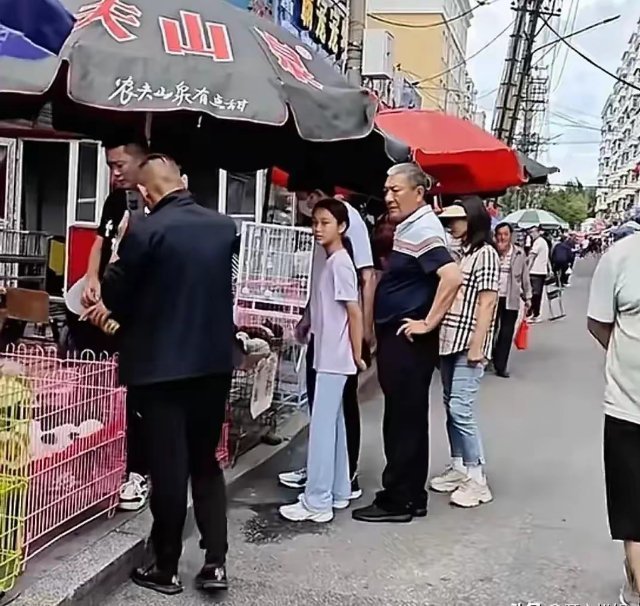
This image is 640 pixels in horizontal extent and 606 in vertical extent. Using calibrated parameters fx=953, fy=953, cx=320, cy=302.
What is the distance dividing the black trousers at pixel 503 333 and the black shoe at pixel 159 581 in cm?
755

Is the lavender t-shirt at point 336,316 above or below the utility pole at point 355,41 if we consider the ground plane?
below

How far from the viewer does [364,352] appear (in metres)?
5.51

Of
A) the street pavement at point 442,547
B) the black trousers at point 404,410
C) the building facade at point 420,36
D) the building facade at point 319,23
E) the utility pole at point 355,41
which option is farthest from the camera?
the building facade at point 420,36

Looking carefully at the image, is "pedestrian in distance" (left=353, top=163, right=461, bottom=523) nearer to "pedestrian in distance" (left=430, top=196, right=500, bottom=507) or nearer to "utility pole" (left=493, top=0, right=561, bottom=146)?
"pedestrian in distance" (left=430, top=196, right=500, bottom=507)

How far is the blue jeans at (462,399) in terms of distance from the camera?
5.68 m

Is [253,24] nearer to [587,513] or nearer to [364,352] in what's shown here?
[364,352]

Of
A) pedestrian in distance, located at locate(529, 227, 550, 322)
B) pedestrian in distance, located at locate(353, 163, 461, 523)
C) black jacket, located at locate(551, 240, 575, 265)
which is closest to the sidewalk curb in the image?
pedestrian in distance, located at locate(353, 163, 461, 523)

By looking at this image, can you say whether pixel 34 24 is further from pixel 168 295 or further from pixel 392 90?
pixel 392 90

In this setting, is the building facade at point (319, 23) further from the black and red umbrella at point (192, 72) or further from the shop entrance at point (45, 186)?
the black and red umbrella at point (192, 72)

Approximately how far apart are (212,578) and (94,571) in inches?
20.0

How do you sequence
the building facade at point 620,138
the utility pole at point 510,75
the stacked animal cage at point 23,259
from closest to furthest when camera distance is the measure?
the stacked animal cage at point 23,259 < the utility pole at point 510,75 < the building facade at point 620,138

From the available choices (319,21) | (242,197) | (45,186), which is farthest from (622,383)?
(319,21)

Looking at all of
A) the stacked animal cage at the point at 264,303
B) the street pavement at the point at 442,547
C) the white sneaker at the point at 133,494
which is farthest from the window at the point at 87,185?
the white sneaker at the point at 133,494

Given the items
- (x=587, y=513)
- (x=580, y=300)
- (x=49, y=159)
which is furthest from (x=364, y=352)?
(x=580, y=300)
